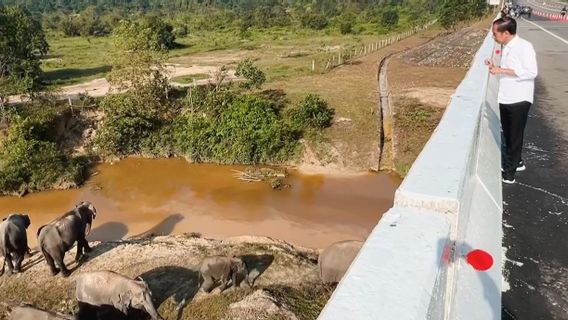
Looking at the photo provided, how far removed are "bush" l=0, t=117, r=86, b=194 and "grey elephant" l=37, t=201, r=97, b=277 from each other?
6.57m

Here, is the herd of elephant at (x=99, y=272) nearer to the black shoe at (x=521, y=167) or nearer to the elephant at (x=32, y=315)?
the elephant at (x=32, y=315)

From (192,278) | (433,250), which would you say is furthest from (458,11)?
(433,250)

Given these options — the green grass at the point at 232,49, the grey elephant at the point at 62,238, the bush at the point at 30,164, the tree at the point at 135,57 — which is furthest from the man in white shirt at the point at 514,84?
the green grass at the point at 232,49

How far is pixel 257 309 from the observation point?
8602 millimetres

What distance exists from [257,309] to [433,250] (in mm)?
7456

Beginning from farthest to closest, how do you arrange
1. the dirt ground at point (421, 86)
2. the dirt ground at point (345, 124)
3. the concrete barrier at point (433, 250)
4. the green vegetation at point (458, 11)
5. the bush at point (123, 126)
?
the green vegetation at point (458, 11) < the bush at point (123, 126) < the dirt ground at point (345, 124) < the dirt ground at point (421, 86) < the concrete barrier at point (433, 250)

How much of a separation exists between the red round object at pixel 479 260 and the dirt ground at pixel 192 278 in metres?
6.81

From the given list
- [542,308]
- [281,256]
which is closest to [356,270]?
[542,308]

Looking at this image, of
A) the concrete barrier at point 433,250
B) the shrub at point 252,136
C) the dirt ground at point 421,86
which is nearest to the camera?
the concrete barrier at point 433,250

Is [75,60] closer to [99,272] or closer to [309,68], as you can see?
[309,68]

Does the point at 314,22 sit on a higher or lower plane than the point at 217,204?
higher

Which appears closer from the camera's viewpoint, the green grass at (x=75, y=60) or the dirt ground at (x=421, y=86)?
the dirt ground at (x=421, y=86)

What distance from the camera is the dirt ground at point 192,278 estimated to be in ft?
29.1

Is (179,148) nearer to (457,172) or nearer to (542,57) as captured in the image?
(542,57)
